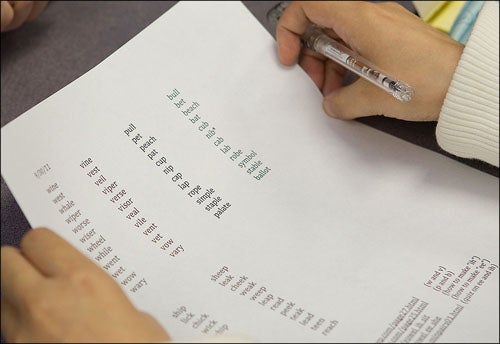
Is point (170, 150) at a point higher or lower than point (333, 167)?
higher

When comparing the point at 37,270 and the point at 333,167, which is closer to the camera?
the point at 37,270

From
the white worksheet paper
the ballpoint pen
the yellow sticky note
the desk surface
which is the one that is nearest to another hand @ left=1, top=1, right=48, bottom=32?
the desk surface

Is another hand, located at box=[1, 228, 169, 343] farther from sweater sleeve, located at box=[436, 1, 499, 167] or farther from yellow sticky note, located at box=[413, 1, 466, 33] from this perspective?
yellow sticky note, located at box=[413, 1, 466, 33]

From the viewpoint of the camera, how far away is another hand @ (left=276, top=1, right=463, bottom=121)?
520 millimetres

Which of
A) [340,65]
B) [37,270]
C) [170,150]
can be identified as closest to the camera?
[37,270]

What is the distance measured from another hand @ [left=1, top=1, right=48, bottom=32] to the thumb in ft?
1.04

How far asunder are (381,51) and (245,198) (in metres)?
0.17

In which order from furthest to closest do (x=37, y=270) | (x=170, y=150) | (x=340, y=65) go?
(x=340, y=65) → (x=170, y=150) → (x=37, y=270)

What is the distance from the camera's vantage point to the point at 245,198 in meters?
0.50

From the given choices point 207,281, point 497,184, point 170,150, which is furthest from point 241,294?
point 497,184

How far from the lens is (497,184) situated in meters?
0.53

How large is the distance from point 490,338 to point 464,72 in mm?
205

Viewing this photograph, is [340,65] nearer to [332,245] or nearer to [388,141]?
[388,141]

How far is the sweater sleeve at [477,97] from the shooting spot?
19.5 inches
